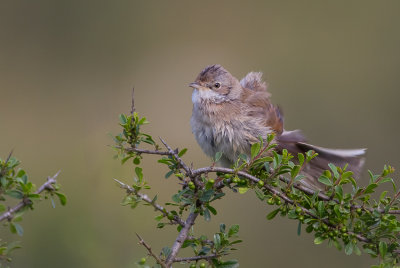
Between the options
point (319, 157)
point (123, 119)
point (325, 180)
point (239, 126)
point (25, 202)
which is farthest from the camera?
point (239, 126)

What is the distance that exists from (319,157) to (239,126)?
2.34ft

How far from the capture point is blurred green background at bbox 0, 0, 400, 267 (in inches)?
251

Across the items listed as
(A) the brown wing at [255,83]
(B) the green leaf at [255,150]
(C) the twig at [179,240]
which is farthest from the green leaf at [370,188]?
(A) the brown wing at [255,83]

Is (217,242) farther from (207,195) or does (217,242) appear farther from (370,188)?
(370,188)

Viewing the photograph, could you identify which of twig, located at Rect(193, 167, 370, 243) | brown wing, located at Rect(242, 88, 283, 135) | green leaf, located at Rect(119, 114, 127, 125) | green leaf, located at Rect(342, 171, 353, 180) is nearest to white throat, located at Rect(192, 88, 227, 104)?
brown wing, located at Rect(242, 88, 283, 135)

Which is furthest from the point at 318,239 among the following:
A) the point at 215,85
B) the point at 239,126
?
the point at 215,85

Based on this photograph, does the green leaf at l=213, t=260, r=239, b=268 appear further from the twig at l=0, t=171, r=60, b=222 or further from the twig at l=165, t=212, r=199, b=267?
the twig at l=0, t=171, r=60, b=222

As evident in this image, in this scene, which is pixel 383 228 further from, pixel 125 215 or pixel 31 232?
pixel 31 232

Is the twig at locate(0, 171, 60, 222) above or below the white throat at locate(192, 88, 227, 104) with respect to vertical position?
below

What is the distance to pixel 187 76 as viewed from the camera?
326 inches

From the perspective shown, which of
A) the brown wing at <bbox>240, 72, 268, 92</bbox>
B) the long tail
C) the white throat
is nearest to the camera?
the long tail

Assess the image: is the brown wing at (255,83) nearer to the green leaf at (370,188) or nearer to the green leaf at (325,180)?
the green leaf at (325,180)

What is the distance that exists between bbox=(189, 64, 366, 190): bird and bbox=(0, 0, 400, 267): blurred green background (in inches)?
55.0

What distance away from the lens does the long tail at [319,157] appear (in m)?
4.09
